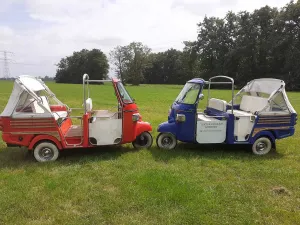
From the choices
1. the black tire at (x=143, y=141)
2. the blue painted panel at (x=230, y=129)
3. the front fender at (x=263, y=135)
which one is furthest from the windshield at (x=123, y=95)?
the front fender at (x=263, y=135)

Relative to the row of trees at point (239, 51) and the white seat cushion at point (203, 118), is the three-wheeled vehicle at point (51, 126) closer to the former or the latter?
the white seat cushion at point (203, 118)

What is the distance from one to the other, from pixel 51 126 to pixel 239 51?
54.6 meters

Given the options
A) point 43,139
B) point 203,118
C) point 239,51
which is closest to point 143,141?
point 203,118

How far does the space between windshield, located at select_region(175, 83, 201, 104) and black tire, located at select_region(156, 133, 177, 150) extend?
3.55 feet

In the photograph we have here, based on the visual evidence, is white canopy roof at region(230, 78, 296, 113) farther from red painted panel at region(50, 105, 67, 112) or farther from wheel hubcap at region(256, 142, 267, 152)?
red painted panel at region(50, 105, 67, 112)

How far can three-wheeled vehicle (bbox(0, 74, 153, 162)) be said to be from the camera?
6.83 metres

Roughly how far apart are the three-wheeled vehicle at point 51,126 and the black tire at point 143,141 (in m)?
0.28

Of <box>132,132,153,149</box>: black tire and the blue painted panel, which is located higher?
the blue painted panel

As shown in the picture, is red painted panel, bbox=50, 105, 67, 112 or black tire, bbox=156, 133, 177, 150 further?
red painted panel, bbox=50, 105, 67, 112

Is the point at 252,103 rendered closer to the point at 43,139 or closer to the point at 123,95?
the point at 123,95

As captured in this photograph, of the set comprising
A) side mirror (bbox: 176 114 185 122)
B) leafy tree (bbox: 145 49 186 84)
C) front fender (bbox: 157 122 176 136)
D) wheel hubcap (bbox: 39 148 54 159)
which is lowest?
wheel hubcap (bbox: 39 148 54 159)

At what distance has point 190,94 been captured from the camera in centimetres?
817

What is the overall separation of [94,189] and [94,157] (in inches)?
74.9

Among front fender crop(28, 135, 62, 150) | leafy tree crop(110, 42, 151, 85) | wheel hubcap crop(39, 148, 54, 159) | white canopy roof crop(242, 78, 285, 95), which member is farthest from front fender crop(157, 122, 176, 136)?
leafy tree crop(110, 42, 151, 85)
